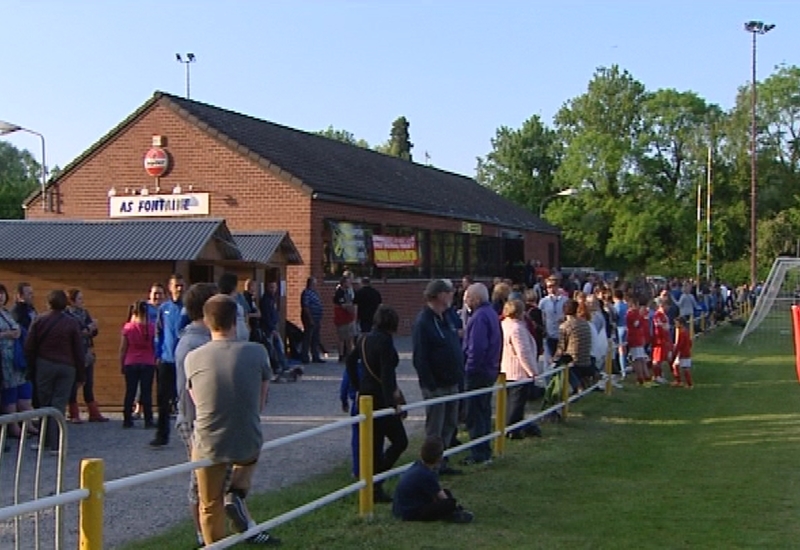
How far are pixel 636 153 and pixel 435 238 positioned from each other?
42117mm

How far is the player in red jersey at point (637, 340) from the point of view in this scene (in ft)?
66.6

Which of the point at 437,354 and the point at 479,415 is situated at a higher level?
the point at 437,354

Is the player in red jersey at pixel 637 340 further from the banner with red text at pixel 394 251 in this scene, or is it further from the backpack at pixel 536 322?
the banner with red text at pixel 394 251

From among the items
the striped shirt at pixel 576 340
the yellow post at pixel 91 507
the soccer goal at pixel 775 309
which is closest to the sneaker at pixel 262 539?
the yellow post at pixel 91 507

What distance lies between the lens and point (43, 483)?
412 inches

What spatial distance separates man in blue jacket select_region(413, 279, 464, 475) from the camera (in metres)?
10.5

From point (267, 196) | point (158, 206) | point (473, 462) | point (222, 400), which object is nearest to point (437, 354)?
point (473, 462)

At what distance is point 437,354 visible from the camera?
1064 cm

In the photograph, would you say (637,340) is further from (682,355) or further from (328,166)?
(328,166)

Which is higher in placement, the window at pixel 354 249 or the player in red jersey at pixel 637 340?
the window at pixel 354 249

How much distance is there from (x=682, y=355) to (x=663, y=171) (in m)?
56.3

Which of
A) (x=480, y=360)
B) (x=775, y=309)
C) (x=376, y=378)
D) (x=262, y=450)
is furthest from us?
(x=775, y=309)

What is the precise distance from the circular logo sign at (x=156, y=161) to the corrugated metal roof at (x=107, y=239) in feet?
36.1

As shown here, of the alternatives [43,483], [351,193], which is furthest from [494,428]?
[351,193]
